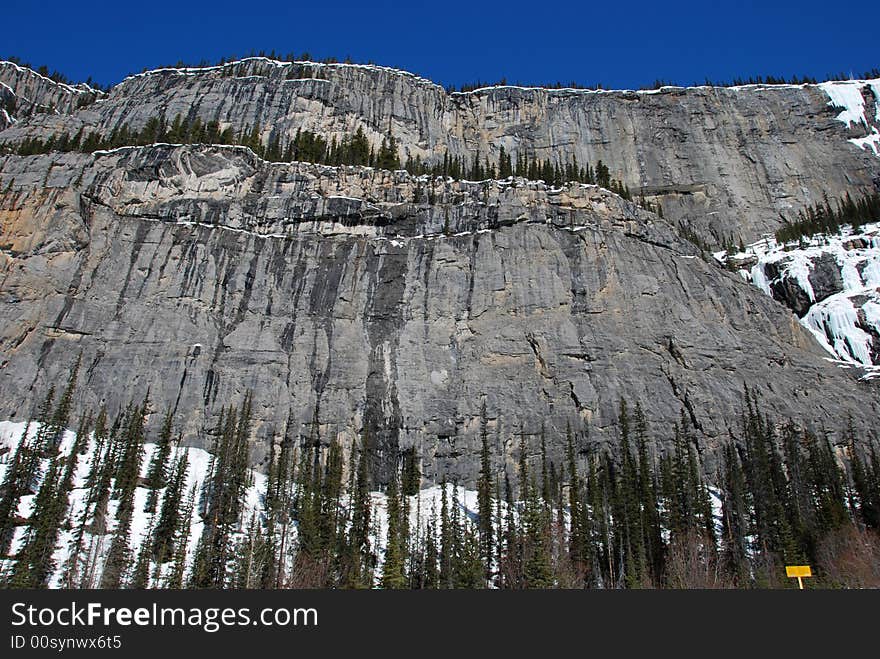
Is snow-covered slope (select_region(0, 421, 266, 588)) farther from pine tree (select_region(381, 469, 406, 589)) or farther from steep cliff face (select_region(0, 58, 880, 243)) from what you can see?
steep cliff face (select_region(0, 58, 880, 243))

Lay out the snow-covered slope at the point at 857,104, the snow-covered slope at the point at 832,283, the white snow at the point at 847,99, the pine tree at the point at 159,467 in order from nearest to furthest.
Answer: the pine tree at the point at 159,467, the snow-covered slope at the point at 832,283, the snow-covered slope at the point at 857,104, the white snow at the point at 847,99

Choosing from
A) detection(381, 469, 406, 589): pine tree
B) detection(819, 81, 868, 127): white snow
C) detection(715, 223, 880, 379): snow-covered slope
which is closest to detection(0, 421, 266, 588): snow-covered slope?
detection(381, 469, 406, 589): pine tree

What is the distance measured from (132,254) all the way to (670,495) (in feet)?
182

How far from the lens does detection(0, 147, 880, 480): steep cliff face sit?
67.6 m

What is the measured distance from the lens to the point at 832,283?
289 feet

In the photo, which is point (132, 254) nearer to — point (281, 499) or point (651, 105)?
point (281, 499)

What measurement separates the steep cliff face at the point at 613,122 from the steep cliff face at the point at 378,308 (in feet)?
76.8

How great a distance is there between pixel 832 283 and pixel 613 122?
43.4m

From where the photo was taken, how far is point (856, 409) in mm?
70062

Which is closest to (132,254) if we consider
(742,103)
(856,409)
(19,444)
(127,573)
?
(19,444)

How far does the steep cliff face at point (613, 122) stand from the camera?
343 feet

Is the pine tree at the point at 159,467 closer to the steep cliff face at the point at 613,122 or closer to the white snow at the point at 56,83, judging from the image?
the steep cliff face at the point at 613,122

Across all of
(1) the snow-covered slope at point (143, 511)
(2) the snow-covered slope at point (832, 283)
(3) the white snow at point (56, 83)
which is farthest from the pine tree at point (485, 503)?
(3) the white snow at point (56, 83)

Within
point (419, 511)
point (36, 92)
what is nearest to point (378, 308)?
point (419, 511)
